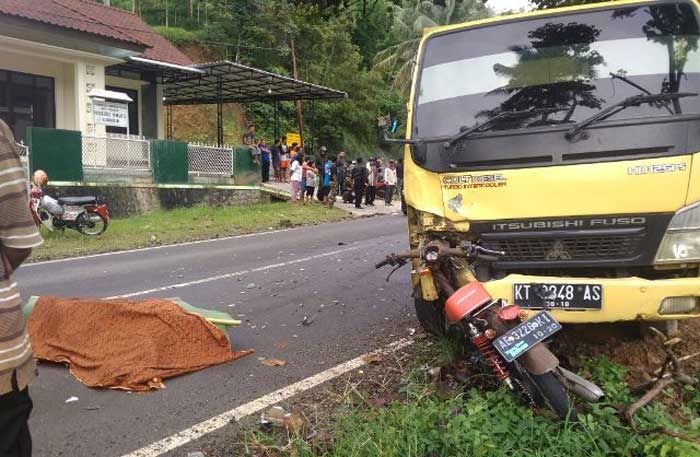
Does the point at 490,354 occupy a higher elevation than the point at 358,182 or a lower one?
lower

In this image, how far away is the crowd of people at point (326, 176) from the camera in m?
19.9

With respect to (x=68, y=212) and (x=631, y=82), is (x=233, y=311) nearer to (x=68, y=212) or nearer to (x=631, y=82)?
(x=631, y=82)

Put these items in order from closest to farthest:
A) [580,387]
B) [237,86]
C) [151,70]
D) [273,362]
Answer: [580,387] < [273,362] < [151,70] < [237,86]

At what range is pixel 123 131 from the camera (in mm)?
22688

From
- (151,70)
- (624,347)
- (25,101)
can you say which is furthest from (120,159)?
(624,347)

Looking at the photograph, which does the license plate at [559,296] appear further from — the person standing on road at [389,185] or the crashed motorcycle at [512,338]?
the person standing on road at [389,185]

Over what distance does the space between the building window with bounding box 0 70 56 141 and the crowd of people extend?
6528mm

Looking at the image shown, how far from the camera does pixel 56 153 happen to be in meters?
15.0

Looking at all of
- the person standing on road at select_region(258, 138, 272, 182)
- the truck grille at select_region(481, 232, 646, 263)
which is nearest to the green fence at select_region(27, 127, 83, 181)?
the person standing on road at select_region(258, 138, 272, 182)

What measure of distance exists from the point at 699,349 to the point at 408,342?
214 cm

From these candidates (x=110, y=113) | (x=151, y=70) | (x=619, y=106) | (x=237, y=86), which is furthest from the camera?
(x=237, y=86)

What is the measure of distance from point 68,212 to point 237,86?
12267mm

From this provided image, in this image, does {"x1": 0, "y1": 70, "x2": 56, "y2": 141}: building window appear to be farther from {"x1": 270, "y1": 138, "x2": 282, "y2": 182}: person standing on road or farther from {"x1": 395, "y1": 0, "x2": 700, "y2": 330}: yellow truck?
{"x1": 395, "y1": 0, "x2": 700, "y2": 330}: yellow truck

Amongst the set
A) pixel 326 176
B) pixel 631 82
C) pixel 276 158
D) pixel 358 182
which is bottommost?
pixel 358 182
